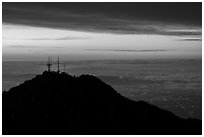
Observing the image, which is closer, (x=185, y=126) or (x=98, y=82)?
(x=185, y=126)

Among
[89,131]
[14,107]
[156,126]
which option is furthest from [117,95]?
[14,107]

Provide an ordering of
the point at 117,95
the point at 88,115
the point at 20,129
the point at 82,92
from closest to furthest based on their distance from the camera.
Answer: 1. the point at 20,129
2. the point at 88,115
3. the point at 82,92
4. the point at 117,95

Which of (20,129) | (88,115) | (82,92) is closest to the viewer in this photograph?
(20,129)

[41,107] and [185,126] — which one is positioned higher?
[41,107]

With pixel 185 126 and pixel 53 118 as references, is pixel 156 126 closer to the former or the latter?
pixel 185 126
